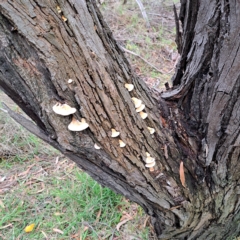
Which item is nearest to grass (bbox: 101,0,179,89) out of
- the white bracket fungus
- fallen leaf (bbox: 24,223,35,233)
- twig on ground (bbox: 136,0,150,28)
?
twig on ground (bbox: 136,0,150,28)

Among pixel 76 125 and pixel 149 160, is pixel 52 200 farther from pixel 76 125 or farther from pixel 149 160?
pixel 76 125

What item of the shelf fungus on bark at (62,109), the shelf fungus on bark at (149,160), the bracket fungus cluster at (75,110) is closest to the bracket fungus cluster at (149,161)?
the shelf fungus on bark at (149,160)

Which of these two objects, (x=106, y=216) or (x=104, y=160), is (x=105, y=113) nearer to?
(x=104, y=160)

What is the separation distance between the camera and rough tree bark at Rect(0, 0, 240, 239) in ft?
2.65

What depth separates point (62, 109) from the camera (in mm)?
863

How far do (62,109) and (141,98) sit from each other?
41 cm

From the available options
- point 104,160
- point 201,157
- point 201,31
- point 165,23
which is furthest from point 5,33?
point 165,23

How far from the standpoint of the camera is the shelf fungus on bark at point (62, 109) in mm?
858

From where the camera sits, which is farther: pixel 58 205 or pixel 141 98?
pixel 58 205

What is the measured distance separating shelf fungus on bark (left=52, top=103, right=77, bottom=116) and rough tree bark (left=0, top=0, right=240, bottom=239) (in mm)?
21

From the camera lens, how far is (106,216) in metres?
2.24

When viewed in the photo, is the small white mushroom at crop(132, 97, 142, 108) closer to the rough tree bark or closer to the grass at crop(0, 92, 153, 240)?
the rough tree bark

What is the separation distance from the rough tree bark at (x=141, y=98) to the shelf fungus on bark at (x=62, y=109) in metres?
0.02

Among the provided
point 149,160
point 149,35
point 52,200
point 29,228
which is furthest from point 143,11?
point 149,160
